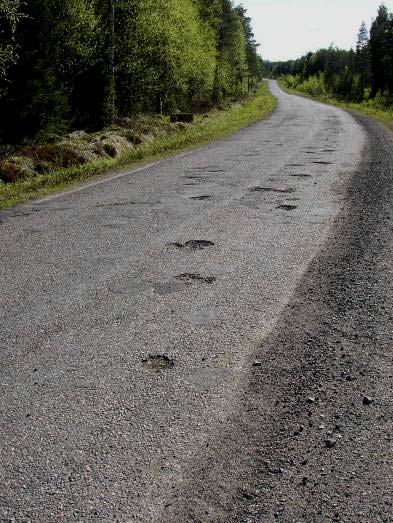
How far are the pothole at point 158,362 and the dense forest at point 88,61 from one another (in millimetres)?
9174

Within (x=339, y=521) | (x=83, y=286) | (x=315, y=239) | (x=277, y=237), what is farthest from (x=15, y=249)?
(x=339, y=521)

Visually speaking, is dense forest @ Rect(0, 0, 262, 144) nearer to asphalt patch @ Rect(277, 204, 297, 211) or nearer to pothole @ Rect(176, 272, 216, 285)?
asphalt patch @ Rect(277, 204, 297, 211)

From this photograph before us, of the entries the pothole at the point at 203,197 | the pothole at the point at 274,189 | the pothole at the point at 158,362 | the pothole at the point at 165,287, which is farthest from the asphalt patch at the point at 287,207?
the pothole at the point at 158,362

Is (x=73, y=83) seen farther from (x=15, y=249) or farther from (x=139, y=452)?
(x=139, y=452)

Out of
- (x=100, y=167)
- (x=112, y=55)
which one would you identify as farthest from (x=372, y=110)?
(x=100, y=167)

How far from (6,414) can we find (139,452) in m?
0.77

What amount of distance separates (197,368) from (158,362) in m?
0.25

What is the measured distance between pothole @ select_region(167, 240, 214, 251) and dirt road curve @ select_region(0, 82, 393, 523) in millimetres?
51

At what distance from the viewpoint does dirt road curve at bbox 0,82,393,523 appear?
2.05 meters

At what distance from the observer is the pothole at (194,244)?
5.27 m

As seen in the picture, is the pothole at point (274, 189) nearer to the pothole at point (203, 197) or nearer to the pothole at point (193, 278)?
the pothole at point (203, 197)

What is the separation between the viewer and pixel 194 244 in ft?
17.6

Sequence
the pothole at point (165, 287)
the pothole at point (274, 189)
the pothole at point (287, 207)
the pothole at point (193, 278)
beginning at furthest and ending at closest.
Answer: the pothole at point (274, 189)
the pothole at point (287, 207)
the pothole at point (193, 278)
the pothole at point (165, 287)

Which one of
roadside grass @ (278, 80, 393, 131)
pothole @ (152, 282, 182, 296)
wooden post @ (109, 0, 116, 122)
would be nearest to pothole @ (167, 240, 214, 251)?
pothole @ (152, 282, 182, 296)
